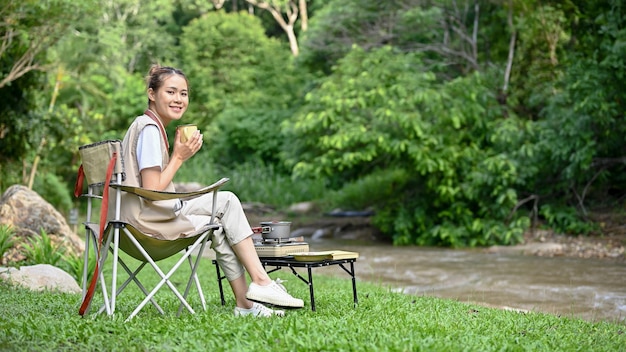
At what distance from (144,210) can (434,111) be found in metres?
9.29

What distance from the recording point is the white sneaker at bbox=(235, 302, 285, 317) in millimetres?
3926

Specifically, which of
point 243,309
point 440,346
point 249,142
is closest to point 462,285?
point 243,309

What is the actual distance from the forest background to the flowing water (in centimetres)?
133

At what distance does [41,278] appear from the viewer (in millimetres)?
5828

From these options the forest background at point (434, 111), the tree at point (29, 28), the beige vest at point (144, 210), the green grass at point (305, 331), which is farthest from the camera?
the forest background at point (434, 111)

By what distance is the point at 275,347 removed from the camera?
311cm

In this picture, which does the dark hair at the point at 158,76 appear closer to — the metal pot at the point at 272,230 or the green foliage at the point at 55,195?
the metal pot at the point at 272,230

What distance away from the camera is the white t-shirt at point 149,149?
3.75 m

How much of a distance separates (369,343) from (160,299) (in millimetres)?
2398

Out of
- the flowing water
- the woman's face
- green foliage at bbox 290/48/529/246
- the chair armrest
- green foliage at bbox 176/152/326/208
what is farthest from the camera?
green foliage at bbox 176/152/326/208

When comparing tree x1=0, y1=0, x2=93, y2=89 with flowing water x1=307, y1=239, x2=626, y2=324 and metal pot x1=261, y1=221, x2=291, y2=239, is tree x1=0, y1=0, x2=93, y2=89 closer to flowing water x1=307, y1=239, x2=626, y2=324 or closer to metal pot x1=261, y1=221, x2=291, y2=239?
flowing water x1=307, y1=239, x2=626, y2=324

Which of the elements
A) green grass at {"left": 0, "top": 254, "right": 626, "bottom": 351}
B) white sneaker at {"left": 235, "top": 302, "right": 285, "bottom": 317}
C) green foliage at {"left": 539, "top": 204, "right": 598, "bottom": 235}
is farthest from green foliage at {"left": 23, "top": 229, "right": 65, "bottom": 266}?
green foliage at {"left": 539, "top": 204, "right": 598, "bottom": 235}

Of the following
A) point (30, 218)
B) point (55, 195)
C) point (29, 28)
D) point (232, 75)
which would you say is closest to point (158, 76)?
point (30, 218)

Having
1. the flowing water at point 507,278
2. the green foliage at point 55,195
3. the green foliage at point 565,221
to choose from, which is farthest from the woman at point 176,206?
the green foliage at point 55,195
